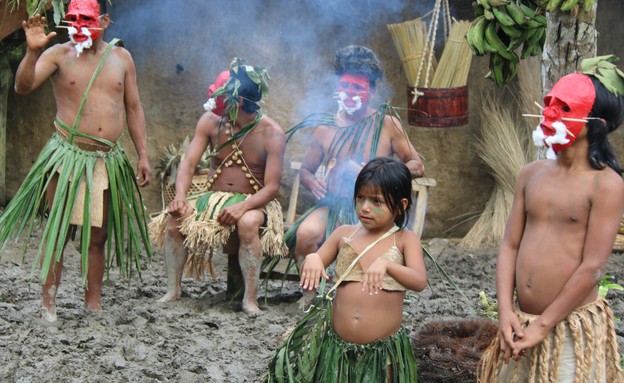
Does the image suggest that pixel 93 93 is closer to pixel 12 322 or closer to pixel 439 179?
pixel 12 322

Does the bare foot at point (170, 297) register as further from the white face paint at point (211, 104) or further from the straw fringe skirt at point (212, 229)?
the white face paint at point (211, 104)

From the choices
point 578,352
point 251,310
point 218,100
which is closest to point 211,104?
point 218,100

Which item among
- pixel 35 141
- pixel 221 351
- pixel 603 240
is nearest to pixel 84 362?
pixel 221 351

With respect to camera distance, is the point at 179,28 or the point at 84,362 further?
the point at 179,28

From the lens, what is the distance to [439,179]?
300 inches

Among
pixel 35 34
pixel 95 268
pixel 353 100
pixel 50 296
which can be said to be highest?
pixel 35 34

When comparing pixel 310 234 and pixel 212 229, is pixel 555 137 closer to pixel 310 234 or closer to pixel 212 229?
pixel 310 234

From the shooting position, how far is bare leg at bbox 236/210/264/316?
17.9 ft

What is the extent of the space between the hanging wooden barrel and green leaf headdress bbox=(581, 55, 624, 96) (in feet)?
10.0

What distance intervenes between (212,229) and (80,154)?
0.88 meters

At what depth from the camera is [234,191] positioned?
5645 millimetres

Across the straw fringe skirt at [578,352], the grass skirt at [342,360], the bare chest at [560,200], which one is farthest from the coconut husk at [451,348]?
the bare chest at [560,200]

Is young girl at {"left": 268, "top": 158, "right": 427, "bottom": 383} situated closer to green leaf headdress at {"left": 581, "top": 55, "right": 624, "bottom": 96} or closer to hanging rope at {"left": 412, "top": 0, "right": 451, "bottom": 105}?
green leaf headdress at {"left": 581, "top": 55, "right": 624, "bottom": 96}

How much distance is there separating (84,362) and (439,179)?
400cm
